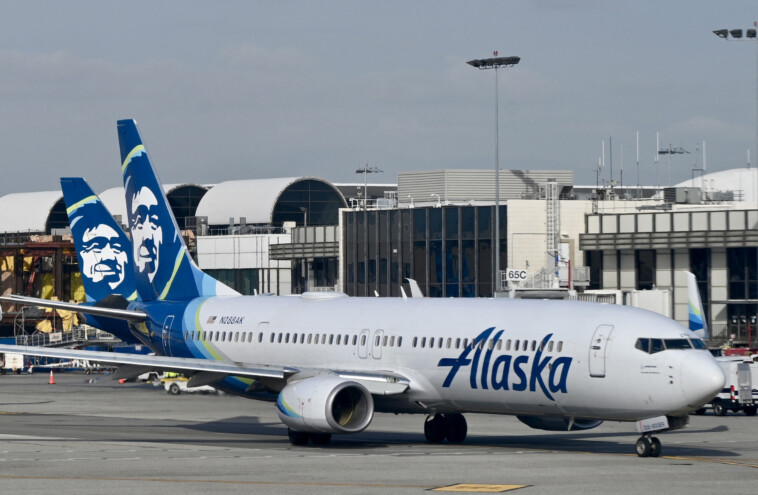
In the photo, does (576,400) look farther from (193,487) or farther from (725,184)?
(725,184)

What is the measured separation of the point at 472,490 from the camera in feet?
92.5

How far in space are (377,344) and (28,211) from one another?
12490 cm

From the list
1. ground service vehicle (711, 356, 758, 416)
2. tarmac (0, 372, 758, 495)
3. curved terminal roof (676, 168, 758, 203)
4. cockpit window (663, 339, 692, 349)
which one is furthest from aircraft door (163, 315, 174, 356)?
curved terminal roof (676, 168, 758, 203)

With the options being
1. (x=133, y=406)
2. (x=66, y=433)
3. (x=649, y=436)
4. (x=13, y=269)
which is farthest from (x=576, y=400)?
(x=13, y=269)

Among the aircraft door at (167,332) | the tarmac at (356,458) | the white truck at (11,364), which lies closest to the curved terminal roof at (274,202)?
the white truck at (11,364)

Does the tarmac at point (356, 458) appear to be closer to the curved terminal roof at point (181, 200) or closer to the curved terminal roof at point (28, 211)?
the curved terminal roof at point (181, 200)

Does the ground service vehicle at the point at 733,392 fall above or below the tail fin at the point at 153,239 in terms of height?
below

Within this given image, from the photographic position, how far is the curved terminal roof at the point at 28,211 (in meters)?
156

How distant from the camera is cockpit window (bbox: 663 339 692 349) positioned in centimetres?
3550

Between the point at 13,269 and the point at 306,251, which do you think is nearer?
the point at 306,251

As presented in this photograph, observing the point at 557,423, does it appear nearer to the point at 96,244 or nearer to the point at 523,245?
the point at 96,244

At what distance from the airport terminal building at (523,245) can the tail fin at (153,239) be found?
78.5ft

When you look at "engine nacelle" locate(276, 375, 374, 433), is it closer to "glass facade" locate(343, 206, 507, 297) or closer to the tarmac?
the tarmac

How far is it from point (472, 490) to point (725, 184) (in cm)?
9959
